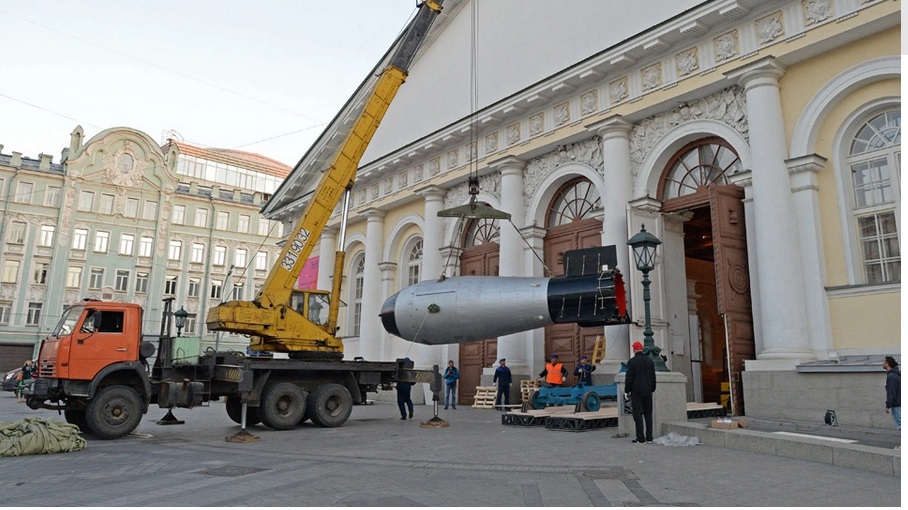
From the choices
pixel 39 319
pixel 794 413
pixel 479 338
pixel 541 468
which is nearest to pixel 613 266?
pixel 479 338

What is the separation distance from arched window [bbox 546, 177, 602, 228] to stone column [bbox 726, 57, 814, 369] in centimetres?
489

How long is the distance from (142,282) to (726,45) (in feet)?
144

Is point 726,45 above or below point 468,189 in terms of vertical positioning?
above

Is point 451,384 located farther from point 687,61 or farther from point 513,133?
point 687,61

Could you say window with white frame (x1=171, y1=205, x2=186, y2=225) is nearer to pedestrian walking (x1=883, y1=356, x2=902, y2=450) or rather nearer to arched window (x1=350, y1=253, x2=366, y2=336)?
arched window (x1=350, y1=253, x2=366, y2=336)

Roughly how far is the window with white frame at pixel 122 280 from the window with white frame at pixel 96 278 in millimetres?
973

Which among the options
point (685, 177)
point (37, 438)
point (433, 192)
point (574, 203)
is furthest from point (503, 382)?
point (37, 438)

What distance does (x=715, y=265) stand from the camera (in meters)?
13.2

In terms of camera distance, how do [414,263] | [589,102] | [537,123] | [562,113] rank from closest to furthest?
[589,102] → [562,113] → [537,123] → [414,263]

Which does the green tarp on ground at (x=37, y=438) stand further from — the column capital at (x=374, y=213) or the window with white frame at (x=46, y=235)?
the window with white frame at (x=46, y=235)

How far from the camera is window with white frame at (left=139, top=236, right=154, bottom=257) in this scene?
153 ft

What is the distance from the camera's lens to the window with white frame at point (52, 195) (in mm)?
43500

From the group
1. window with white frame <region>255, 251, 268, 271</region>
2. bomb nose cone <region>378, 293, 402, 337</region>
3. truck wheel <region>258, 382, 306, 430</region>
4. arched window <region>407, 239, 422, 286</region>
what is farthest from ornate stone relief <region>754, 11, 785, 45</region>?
window with white frame <region>255, 251, 268, 271</region>

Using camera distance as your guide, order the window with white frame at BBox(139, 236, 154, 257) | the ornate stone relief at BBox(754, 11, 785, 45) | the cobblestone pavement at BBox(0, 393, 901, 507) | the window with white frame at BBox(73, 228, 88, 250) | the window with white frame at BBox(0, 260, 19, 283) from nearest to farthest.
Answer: the cobblestone pavement at BBox(0, 393, 901, 507) < the ornate stone relief at BBox(754, 11, 785, 45) < the window with white frame at BBox(0, 260, 19, 283) < the window with white frame at BBox(73, 228, 88, 250) < the window with white frame at BBox(139, 236, 154, 257)
